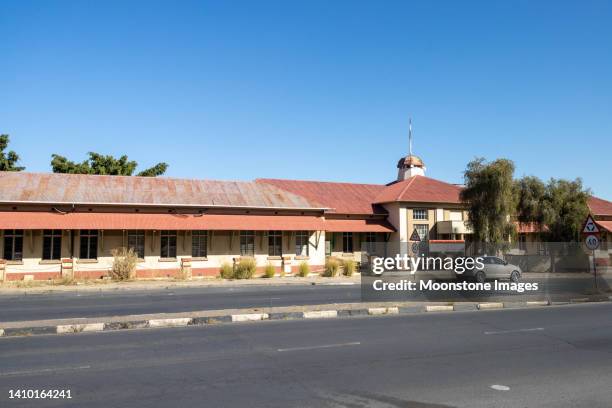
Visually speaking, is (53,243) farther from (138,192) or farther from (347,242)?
(347,242)

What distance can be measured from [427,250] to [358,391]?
30.7 metres

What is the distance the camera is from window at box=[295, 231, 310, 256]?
32469 mm

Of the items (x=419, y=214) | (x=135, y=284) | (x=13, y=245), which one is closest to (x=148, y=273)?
(x=135, y=284)

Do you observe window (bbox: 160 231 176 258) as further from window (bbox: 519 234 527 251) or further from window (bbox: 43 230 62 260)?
window (bbox: 519 234 527 251)

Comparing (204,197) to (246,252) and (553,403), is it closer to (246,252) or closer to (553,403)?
(246,252)

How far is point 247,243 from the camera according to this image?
3111cm

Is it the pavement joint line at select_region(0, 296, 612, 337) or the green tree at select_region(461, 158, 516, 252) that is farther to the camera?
the green tree at select_region(461, 158, 516, 252)

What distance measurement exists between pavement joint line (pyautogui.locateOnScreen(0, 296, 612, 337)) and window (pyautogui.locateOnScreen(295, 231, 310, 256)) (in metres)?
17.8

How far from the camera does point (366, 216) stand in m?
36.9

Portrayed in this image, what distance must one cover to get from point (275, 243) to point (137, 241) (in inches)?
331

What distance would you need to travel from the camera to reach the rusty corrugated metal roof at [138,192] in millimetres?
27219

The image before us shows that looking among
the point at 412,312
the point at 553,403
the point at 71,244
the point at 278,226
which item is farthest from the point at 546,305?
the point at 71,244

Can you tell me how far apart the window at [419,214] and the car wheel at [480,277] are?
13876 mm

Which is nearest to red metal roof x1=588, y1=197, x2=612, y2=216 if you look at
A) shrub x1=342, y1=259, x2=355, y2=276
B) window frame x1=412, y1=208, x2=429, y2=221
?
window frame x1=412, y1=208, x2=429, y2=221
